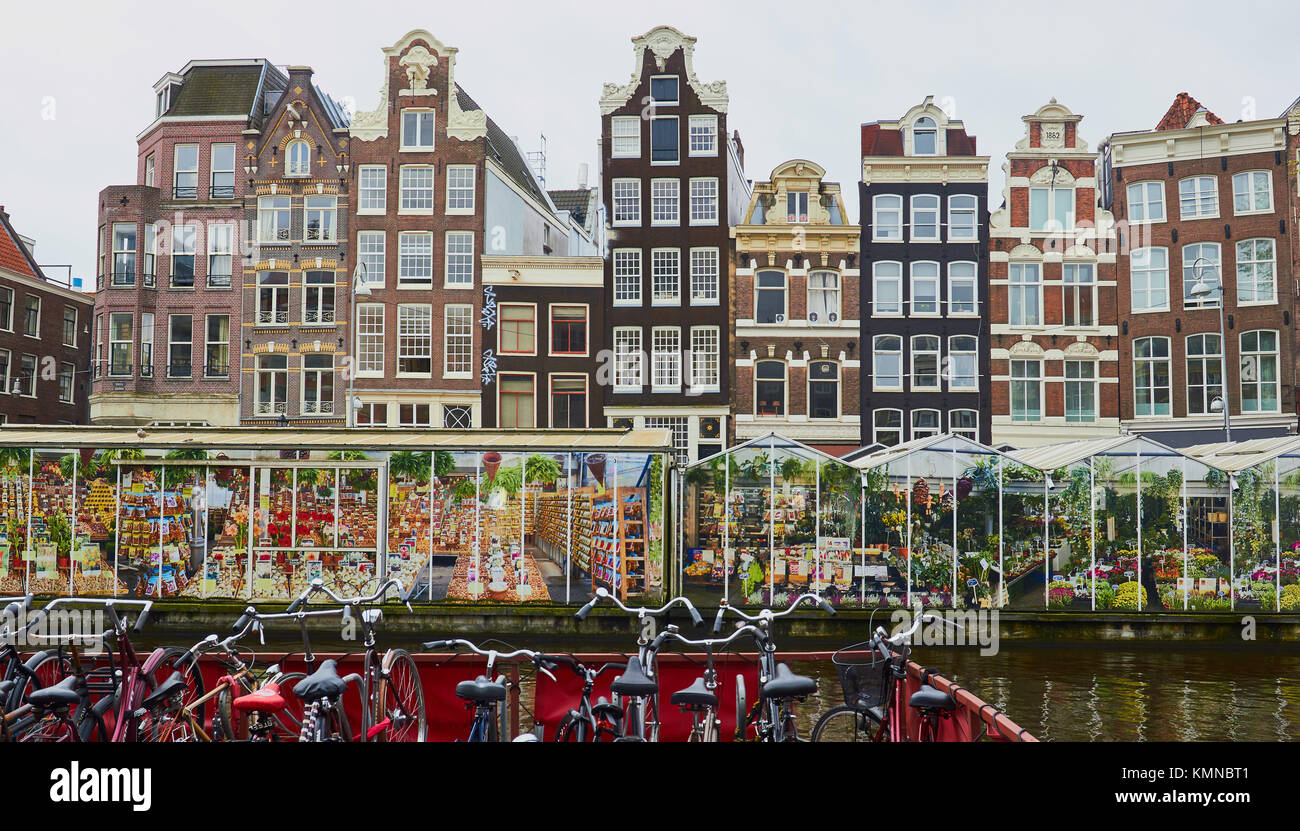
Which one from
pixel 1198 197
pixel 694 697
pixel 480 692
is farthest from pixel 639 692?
pixel 1198 197

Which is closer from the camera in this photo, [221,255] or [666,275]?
[666,275]

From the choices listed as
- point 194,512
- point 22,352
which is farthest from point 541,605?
point 22,352

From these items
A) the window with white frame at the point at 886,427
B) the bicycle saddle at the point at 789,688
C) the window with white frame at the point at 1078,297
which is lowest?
the bicycle saddle at the point at 789,688

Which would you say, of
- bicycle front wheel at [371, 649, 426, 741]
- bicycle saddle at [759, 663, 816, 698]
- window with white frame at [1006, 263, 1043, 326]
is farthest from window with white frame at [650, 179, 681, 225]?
bicycle saddle at [759, 663, 816, 698]

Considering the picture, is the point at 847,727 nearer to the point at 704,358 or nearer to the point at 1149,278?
the point at 704,358

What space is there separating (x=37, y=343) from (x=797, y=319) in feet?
89.1

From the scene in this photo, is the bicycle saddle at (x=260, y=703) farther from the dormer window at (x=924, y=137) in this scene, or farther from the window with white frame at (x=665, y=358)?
the dormer window at (x=924, y=137)

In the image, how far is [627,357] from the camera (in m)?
29.1

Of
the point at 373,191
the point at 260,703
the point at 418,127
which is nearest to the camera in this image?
the point at 260,703

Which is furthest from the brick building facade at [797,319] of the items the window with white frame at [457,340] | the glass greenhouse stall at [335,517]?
the glass greenhouse stall at [335,517]

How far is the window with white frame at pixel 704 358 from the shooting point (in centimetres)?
2895

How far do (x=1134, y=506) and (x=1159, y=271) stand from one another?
46.1 feet

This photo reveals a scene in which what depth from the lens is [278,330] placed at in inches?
1174

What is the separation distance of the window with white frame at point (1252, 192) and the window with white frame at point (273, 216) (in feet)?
88.4
